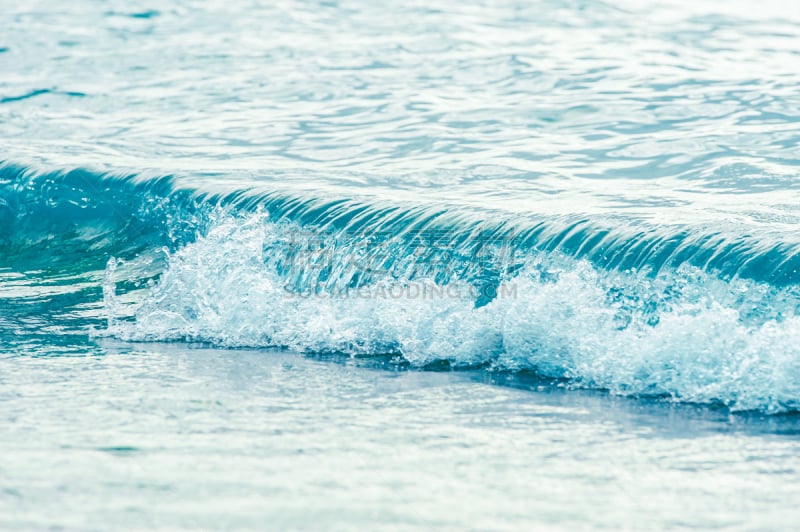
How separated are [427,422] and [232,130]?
262 inches

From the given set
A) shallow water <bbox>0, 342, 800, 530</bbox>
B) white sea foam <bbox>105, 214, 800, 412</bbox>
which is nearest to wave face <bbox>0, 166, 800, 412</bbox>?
white sea foam <bbox>105, 214, 800, 412</bbox>

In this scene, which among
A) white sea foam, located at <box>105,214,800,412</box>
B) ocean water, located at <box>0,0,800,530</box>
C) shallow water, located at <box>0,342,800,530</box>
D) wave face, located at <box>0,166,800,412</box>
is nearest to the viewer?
shallow water, located at <box>0,342,800,530</box>

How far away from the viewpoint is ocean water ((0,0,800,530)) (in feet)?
11.8

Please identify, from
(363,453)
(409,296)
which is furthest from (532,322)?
(363,453)

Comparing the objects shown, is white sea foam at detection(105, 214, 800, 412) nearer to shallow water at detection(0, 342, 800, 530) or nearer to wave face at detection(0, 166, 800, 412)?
wave face at detection(0, 166, 800, 412)

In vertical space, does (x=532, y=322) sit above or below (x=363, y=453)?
above

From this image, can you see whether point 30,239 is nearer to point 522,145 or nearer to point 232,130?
point 232,130

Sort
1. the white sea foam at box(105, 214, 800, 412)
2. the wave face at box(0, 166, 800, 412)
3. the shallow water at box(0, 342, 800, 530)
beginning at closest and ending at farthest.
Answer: the shallow water at box(0, 342, 800, 530), the white sea foam at box(105, 214, 800, 412), the wave face at box(0, 166, 800, 412)

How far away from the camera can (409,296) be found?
597 cm

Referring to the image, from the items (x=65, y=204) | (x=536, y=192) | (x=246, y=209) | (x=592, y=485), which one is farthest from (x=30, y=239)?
(x=592, y=485)

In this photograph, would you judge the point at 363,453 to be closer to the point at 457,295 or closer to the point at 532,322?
the point at 532,322

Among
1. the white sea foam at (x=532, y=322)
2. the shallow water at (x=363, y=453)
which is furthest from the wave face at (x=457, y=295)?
the shallow water at (x=363, y=453)

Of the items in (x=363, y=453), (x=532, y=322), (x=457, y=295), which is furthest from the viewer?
(x=457, y=295)

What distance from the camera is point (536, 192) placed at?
7496 mm
